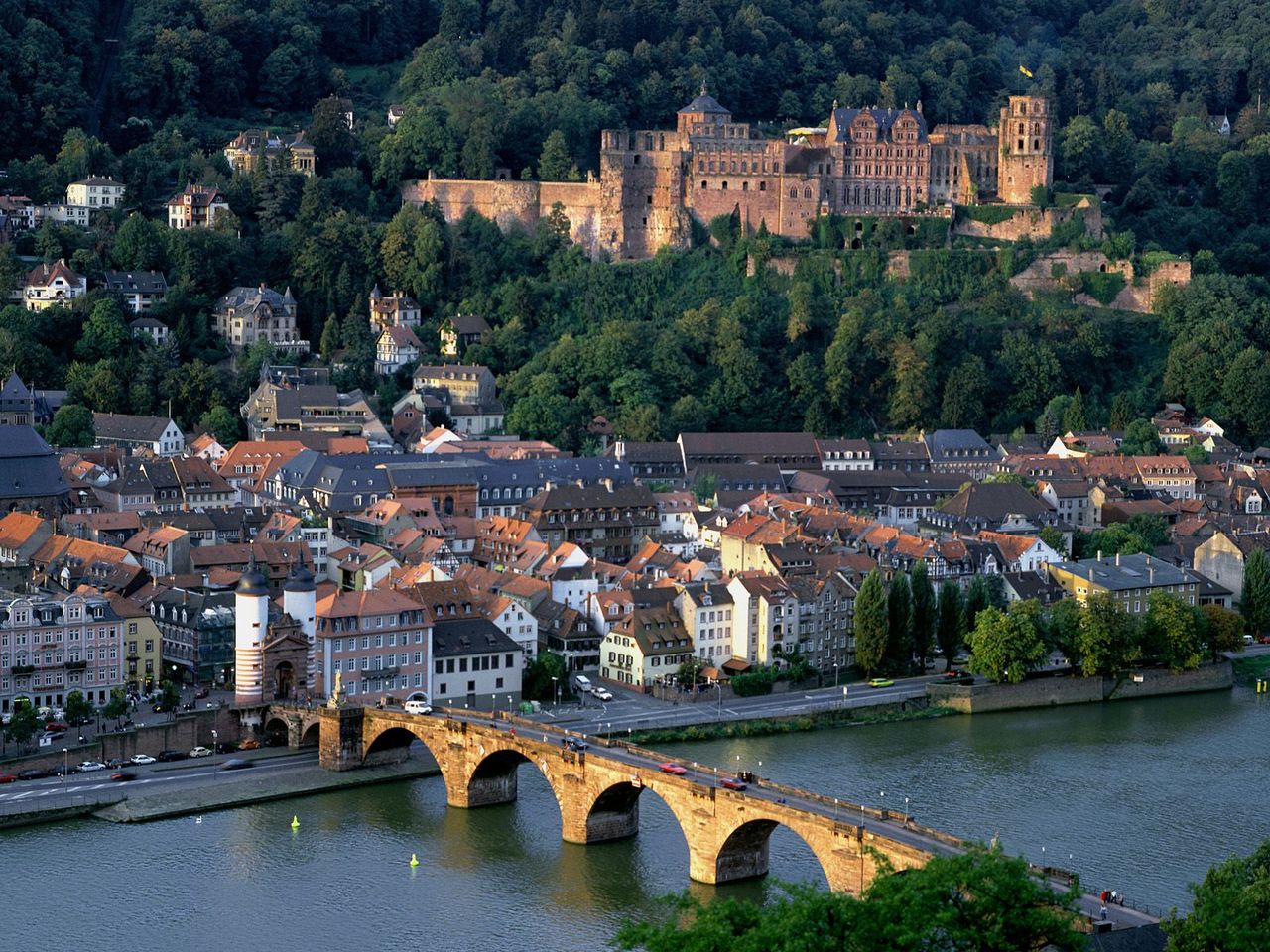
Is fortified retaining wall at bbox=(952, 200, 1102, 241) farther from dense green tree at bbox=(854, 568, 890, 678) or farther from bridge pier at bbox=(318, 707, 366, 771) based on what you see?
bridge pier at bbox=(318, 707, 366, 771)


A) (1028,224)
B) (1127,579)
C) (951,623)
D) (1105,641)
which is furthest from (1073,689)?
(1028,224)

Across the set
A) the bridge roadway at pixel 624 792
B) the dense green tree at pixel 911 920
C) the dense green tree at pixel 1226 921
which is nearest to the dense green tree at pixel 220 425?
the bridge roadway at pixel 624 792

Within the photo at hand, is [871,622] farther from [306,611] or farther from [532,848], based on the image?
[532,848]

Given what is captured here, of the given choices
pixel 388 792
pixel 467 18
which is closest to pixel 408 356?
pixel 467 18

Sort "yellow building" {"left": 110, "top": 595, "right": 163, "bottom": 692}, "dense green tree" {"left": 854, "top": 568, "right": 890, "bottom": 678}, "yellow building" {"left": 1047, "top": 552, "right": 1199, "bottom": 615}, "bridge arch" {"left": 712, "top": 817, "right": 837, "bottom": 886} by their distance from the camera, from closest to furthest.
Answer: "bridge arch" {"left": 712, "top": 817, "right": 837, "bottom": 886} → "yellow building" {"left": 110, "top": 595, "right": 163, "bottom": 692} → "dense green tree" {"left": 854, "top": 568, "right": 890, "bottom": 678} → "yellow building" {"left": 1047, "top": 552, "right": 1199, "bottom": 615}

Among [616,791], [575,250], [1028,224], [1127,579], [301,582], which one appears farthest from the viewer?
[1028,224]

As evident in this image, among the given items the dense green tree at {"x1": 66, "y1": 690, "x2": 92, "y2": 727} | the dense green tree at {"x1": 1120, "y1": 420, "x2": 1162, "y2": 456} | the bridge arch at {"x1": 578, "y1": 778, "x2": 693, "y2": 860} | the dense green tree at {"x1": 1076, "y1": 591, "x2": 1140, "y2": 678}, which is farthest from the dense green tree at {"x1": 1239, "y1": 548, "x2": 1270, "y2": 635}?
the dense green tree at {"x1": 66, "y1": 690, "x2": 92, "y2": 727}

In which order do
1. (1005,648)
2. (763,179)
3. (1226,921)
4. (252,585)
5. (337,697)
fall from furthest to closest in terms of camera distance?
(763,179), (1005,648), (252,585), (337,697), (1226,921)
